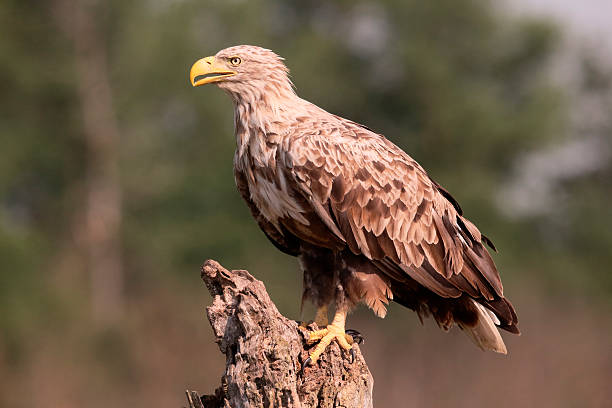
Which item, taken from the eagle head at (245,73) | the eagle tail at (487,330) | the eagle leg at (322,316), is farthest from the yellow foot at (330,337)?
the eagle head at (245,73)

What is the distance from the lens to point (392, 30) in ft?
117

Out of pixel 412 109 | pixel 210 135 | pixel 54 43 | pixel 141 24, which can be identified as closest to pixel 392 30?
pixel 412 109

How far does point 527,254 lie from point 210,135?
1030 centimetres

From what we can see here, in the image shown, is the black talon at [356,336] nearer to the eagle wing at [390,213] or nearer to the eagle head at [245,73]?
the eagle wing at [390,213]

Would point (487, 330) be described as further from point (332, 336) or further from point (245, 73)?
point (245, 73)

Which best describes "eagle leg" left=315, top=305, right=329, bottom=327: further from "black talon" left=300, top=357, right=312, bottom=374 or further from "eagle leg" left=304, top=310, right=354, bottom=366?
"black talon" left=300, top=357, right=312, bottom=374

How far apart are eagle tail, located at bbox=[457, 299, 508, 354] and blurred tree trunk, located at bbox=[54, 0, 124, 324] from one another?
20.7m

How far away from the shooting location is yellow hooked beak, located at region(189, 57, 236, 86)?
7.14 metres

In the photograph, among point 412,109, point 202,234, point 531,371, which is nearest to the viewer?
point 531,371

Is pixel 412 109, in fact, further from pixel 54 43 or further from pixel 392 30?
pixel 54 43

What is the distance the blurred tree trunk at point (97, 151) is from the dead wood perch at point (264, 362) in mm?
21324

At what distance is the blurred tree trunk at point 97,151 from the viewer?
27078 millimetres

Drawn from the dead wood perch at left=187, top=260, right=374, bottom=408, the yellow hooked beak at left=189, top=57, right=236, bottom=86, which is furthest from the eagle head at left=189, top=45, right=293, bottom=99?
the dead wood perch at left=187, top=260, right=374, bottom=408

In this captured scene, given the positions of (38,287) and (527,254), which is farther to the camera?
(527,254)
